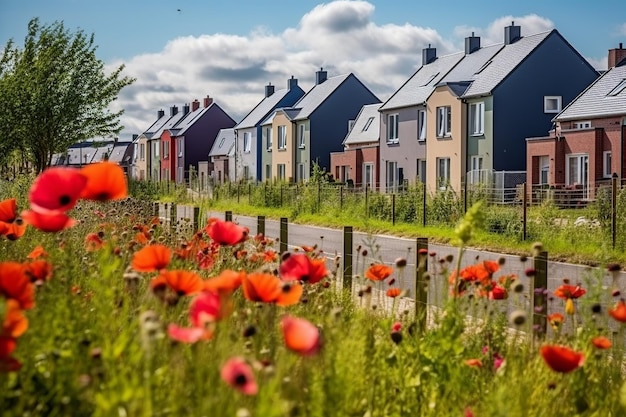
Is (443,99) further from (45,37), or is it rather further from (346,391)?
(346,391)

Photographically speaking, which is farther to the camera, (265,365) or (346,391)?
(346,391)

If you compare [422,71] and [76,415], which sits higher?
[422,71]

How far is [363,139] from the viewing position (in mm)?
57188

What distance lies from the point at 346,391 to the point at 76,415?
0.99 meters

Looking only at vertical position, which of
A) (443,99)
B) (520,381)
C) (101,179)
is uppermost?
(443,99)

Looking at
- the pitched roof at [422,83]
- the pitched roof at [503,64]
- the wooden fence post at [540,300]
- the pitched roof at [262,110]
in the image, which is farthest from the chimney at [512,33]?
the wooden fence post at [540,300]

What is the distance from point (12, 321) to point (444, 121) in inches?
1768

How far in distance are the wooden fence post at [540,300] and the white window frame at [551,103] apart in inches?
1529

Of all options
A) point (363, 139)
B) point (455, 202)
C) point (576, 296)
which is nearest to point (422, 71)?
point (363, 139)

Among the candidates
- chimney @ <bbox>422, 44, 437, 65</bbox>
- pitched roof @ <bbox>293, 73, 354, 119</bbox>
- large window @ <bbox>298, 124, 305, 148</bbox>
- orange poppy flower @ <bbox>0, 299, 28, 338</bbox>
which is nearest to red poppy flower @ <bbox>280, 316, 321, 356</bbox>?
orange poppy flower @ <bbox>0, 299, 28, 338</bbox>

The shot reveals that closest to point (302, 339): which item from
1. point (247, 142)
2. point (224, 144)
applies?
point (247, 142)

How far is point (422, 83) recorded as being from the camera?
52000mm

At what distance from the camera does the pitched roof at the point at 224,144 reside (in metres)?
78.4

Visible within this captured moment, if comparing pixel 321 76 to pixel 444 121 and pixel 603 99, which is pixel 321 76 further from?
pixel 603 99
